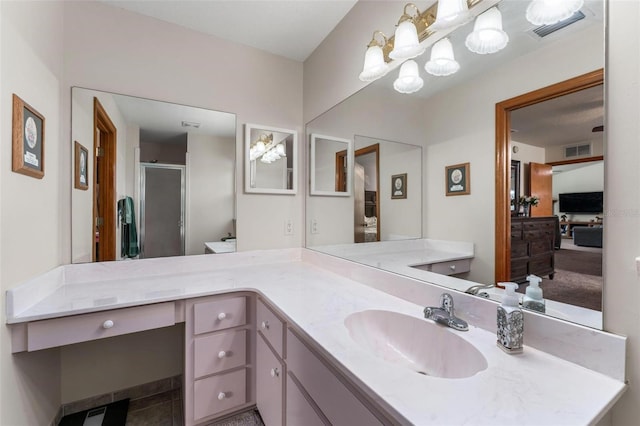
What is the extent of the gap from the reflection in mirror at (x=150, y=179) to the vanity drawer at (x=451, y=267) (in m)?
1.38

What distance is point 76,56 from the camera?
1.53m

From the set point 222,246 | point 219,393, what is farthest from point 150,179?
point 219,393

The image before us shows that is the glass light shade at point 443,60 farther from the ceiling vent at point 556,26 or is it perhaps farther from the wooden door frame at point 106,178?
the wooden door frame at point 106,178

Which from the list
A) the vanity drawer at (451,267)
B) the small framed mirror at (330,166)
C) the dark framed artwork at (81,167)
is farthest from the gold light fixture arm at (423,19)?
the dark framed artwork at (81,167)

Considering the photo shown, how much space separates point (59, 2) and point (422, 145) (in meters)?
2.00

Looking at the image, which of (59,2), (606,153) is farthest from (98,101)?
(606,153)

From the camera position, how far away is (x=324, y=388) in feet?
2.78

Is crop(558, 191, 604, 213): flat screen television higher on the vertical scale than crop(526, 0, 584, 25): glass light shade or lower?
lower

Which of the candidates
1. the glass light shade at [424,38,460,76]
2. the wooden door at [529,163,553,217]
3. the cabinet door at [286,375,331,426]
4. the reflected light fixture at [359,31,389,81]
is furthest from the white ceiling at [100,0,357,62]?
the cabinet door at [286,375,331,426]

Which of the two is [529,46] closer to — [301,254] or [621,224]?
[621,224]

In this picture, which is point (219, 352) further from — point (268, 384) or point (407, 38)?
point (407, 38)

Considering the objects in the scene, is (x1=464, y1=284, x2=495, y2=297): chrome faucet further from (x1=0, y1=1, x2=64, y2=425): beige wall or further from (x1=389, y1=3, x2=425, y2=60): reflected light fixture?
(x1=0, y1=1, x2=64, y2=425): beige wall

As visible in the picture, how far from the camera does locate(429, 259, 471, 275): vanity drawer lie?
1077mm

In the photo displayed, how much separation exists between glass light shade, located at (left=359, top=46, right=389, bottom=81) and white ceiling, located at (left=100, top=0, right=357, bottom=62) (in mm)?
460
